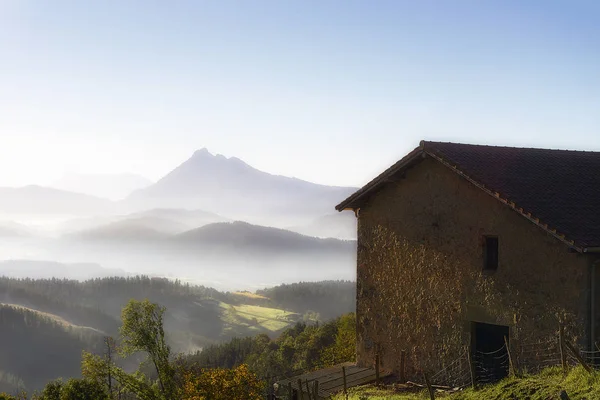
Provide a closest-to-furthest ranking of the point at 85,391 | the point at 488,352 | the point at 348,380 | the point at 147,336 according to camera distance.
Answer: the point at 488,352 → the point at 348,380 → the point at 147,336 → the point at 85,391

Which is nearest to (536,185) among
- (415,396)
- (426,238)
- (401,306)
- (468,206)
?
(468,206)

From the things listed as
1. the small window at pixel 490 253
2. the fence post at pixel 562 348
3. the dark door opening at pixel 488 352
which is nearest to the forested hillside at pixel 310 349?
the dark door opening at pixel 488 352

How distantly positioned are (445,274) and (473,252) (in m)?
1.25

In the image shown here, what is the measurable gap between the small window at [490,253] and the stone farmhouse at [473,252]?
0.03m

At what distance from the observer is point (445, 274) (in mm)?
19875

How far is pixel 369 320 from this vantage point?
22344mm

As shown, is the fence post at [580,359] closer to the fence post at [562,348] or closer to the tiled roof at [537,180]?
the fence post at [562,348]

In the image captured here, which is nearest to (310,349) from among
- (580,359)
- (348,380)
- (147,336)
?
(147,336)

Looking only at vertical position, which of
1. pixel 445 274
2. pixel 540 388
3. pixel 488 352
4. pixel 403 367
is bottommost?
pixel 403 367

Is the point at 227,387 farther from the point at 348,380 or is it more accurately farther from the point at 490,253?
the point at 490,253

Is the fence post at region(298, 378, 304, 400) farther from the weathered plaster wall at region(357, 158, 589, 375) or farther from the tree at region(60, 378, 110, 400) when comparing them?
the tree at region(60, 378, 110, 400)

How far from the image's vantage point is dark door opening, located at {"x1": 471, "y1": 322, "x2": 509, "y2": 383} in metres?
19.3

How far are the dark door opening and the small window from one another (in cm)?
186

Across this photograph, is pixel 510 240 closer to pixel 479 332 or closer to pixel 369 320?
pixel 479 332
